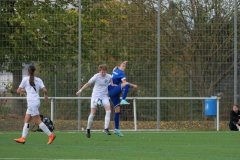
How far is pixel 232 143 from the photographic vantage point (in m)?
15.4

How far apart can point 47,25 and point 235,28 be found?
636 cm

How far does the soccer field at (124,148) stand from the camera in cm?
1194

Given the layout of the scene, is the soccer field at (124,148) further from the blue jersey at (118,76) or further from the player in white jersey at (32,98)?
the blue jersey at (118,76)

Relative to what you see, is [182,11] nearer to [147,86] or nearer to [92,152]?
[147,86]

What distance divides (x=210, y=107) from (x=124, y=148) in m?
8.35

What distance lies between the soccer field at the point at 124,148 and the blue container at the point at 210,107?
3.76m

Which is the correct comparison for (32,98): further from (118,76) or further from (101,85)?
(118,76)

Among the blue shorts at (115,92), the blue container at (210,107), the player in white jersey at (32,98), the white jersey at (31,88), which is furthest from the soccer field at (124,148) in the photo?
the blue container at (210,107)

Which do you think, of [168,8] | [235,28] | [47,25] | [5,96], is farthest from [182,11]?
[5,96]

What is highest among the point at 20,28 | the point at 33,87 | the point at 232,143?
the point at 20,28

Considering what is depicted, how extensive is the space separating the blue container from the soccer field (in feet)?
12.3

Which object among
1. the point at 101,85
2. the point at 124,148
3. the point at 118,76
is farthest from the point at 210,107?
the point at 124,148

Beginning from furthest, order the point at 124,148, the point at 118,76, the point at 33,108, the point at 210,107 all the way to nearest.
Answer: the point at 210,107 < the point at 118,76 < the point at 33,108 < the point at 124,148

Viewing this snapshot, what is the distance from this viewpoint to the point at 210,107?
2166 cm
